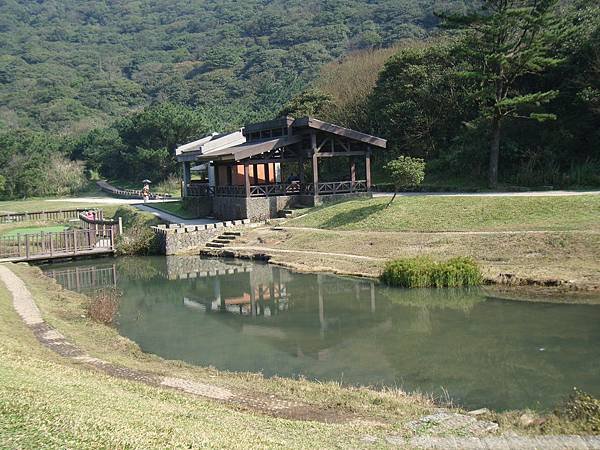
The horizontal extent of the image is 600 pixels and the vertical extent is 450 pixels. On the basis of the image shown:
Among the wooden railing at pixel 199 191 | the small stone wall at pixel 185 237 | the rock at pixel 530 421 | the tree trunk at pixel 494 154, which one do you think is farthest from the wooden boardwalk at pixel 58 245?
the rock at pixel 530 421

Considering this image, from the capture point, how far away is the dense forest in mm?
29031

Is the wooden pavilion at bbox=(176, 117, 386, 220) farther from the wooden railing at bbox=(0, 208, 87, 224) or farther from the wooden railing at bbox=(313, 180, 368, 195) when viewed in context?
the wooden railing at bbox=(0, 208, 87, 224)

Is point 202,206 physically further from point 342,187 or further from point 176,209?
point 342,187

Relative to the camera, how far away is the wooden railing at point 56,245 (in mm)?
24156

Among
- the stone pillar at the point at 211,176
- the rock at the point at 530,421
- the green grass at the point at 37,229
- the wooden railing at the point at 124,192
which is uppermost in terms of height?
the stone pillar at the point at 211,176

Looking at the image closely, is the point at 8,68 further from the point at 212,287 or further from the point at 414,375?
the point at 414,375

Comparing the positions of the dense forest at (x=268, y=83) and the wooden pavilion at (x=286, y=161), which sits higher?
the dense forest at (x=268, y=83)

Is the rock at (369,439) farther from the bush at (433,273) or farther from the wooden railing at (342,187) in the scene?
the wooden railing at (342,187)

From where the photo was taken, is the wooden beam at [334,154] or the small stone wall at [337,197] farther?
the wooden beam at [334,154]

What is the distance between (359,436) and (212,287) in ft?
44.1

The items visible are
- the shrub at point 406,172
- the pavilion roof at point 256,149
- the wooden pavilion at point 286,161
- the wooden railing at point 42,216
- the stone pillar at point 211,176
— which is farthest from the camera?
the wooden railing at point 42,216

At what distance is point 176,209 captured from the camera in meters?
36.0

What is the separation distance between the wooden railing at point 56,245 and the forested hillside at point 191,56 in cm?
4706

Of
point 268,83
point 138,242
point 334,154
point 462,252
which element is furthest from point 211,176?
point 268,83
